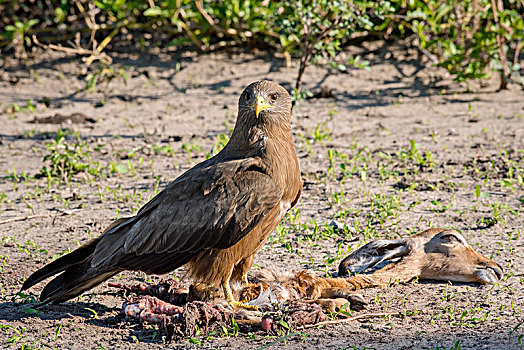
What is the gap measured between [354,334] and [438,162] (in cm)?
380

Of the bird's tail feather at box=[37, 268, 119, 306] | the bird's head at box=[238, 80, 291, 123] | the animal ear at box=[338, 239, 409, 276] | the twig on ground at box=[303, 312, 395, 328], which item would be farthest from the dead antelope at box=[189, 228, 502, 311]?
the bird's head at box=[238, 80, 291, 123]

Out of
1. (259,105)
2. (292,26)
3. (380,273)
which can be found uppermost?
(292,26)

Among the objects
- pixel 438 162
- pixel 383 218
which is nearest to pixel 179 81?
pixel 438 162

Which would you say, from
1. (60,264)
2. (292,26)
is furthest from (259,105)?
(292,26)

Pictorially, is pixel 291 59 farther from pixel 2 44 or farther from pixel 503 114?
pixel 2 44

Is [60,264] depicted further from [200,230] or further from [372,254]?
[372,254]

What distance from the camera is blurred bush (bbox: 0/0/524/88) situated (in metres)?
8.41

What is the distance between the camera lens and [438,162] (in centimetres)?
732

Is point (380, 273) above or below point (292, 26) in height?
below

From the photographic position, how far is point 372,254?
15.9 ft

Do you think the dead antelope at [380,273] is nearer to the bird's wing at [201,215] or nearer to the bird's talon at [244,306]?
the bird's talon at [244,306]

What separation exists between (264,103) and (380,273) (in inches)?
56.3

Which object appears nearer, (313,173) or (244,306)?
(244,306)

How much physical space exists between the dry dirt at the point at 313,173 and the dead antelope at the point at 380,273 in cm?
10
